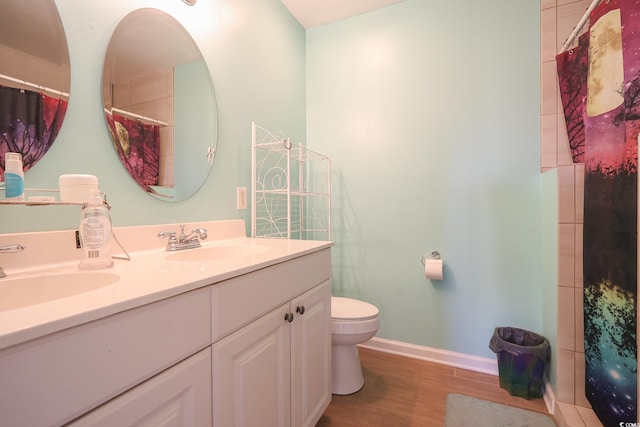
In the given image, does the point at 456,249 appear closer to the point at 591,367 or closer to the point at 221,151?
the point at 591,367

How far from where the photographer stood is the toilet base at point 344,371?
5.12ft

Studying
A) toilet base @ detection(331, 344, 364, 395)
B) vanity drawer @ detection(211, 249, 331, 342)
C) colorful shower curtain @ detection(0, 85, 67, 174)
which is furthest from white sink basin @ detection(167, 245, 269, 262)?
toilet base @ detection(331, 344, 364, 395)

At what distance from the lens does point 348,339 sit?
4.91 feet

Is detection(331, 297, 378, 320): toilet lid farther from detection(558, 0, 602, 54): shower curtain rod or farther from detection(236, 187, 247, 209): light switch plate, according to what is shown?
detection(558, 0, 602, 54): shower curtain rod

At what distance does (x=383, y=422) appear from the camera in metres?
1.35

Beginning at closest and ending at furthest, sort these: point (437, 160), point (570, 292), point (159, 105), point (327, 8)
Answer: point (159, 105), point (570, 292), point (437, 160), point (327, 8)

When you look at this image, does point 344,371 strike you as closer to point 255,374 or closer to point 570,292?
point 255,374

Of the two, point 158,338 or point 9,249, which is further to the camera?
point 9,249

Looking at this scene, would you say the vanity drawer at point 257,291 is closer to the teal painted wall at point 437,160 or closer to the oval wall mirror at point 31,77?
the oval wall mirror at point 31,77

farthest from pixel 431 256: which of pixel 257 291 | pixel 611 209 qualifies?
pixel 257 291

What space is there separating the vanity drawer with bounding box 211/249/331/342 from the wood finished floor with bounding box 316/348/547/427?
768mm

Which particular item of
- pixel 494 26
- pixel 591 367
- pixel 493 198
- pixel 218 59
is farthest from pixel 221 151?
pixel 591 367

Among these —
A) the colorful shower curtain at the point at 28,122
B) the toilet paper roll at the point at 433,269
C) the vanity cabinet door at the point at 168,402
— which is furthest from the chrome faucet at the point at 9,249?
the toilet paper roll at the point at 433,269

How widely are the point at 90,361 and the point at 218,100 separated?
132 cm
